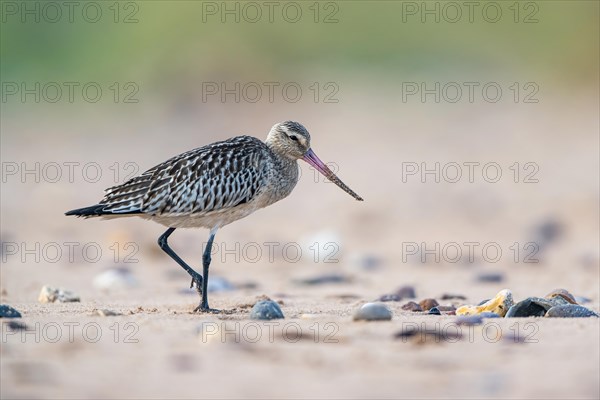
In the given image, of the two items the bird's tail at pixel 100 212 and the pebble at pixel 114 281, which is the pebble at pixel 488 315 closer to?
the bird's tail at pixel 100 212

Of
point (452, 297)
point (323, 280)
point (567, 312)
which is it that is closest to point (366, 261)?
point (323, 280)

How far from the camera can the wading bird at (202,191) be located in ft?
30.1

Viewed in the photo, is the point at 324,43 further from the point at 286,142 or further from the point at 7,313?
the point at 7,313

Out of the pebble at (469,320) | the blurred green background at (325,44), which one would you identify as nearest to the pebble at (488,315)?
the pebble at (469,320)

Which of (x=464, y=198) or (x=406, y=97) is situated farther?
(x=406, y=97)

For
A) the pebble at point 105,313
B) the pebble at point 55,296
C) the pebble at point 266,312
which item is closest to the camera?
the pebble at point 266,312

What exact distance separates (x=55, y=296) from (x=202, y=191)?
5.28ft

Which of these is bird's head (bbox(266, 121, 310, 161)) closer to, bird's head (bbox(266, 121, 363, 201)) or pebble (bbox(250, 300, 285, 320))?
bird's head (bbox(266, 121, 363, 201))

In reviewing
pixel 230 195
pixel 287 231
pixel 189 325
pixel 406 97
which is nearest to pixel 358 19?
pixel 406 97

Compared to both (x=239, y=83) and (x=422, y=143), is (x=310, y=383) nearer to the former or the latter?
(x=422, y=143)

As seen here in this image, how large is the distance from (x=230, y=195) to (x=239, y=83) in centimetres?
1337

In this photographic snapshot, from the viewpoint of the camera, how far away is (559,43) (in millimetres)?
22078

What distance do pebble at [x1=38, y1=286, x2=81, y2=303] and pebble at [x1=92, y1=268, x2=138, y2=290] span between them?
132 centimetres

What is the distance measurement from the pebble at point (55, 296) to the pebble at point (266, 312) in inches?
88.5
